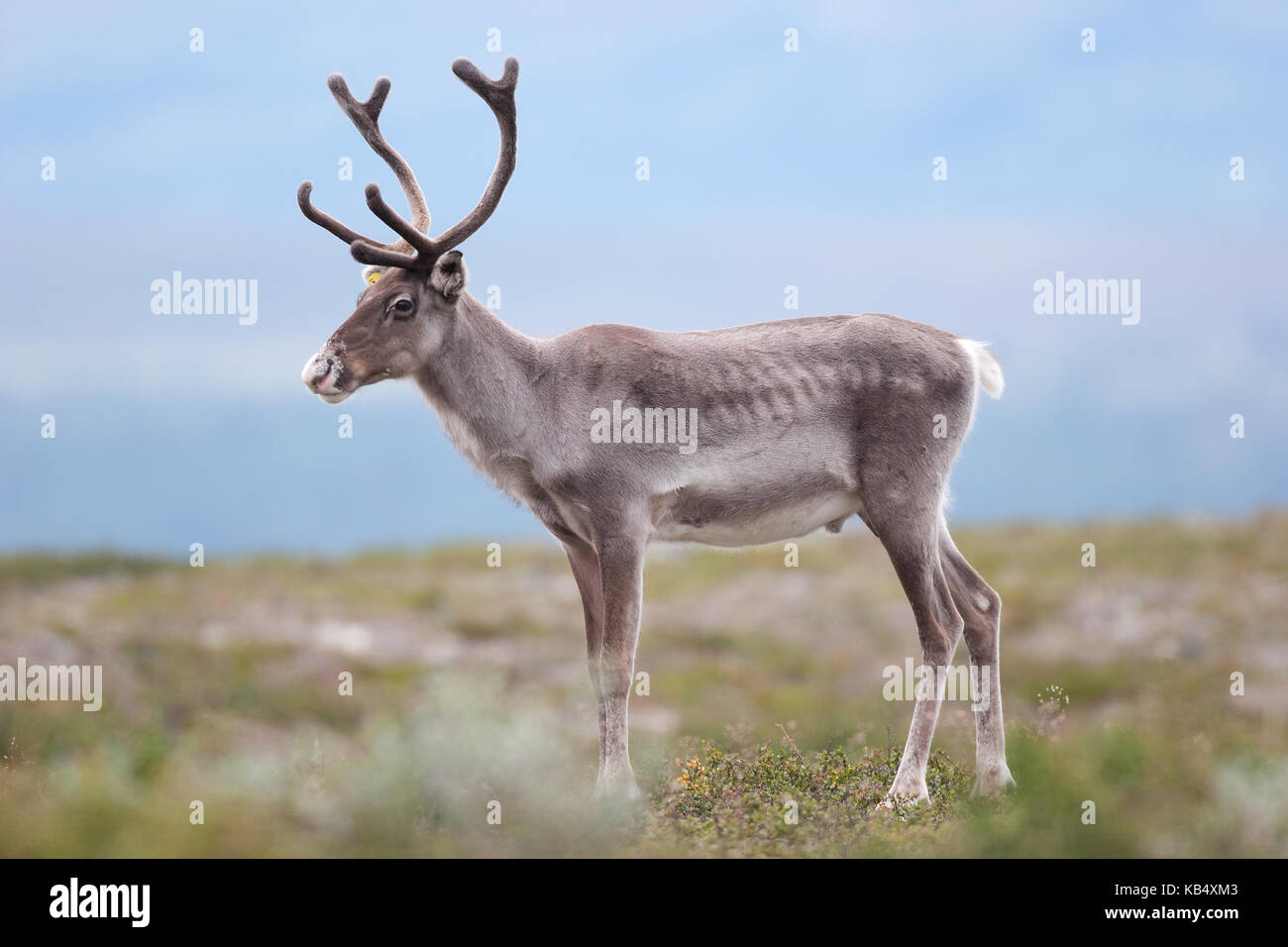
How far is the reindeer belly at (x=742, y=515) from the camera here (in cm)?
1124

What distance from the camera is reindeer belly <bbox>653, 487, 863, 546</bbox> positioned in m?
11.2

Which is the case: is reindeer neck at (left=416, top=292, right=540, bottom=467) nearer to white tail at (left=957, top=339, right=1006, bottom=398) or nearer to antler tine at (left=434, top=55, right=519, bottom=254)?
antler tine at (left=434, top=55, right=519, bottom=254)

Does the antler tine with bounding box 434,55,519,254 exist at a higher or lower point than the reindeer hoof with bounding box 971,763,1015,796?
higher

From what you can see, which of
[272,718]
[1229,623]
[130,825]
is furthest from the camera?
[1229,623]

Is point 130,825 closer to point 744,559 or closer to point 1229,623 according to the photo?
point 1229,623

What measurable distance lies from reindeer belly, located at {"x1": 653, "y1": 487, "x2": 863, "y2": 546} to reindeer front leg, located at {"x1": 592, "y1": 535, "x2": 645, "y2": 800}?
1.76 feet

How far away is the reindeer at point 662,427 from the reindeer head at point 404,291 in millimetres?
14
